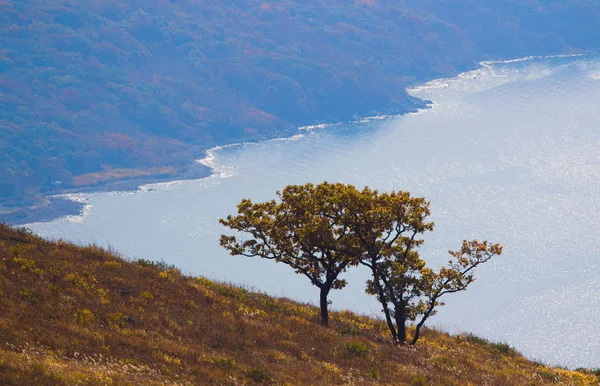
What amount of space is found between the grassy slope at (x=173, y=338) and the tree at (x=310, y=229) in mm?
2476

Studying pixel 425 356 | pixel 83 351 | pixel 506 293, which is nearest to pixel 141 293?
pixel 83 351

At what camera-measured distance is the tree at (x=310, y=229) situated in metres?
37.8

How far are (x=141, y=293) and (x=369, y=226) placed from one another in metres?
12.0

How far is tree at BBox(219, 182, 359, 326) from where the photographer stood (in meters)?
37.8

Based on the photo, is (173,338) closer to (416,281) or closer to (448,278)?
(416,281)

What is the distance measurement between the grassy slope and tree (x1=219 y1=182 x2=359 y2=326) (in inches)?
97.5

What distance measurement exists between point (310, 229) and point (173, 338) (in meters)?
10.8

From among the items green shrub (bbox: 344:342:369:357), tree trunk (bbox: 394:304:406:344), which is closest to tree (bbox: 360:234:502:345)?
tree trunk (bbox: 394:304:406:344)

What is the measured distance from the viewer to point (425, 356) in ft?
117

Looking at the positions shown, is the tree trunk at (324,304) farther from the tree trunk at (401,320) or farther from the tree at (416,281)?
the tree trunk at (401,320)

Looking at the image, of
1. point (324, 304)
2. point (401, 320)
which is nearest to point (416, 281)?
point (401, 320)

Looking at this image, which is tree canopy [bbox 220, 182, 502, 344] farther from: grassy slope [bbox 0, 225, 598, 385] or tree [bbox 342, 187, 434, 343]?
grassy slope [bbox 0, 225, 598, 385]

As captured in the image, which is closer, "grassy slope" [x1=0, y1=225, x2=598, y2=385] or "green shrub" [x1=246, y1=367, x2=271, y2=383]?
"grassy slope" [x1=0, y1=225, x2=598, y2=385]

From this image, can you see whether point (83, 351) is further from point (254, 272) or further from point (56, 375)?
point (254, 272)
